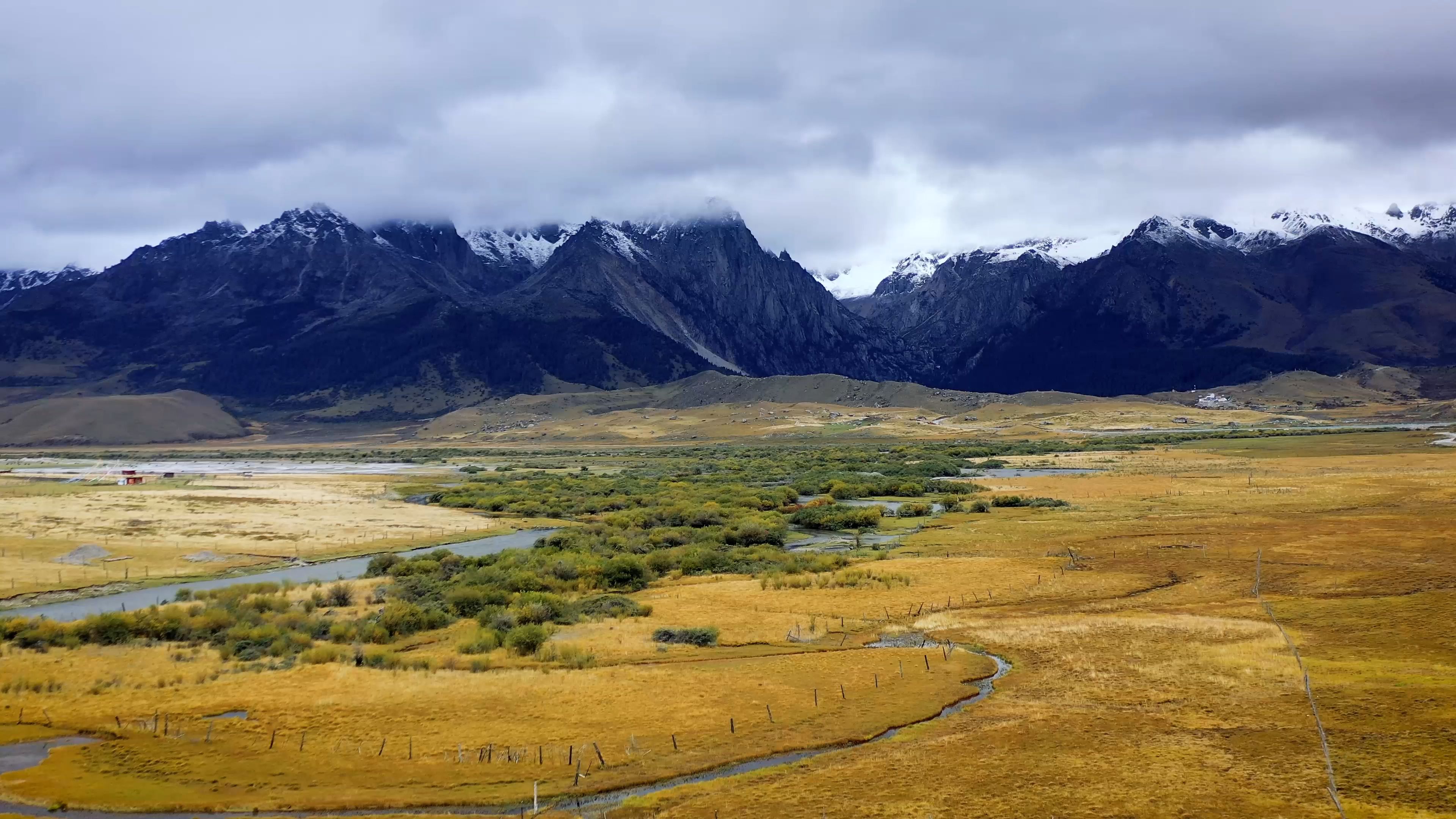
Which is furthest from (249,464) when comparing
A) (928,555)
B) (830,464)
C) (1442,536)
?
(1442,536)

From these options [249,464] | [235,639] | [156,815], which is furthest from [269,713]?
[249,464]

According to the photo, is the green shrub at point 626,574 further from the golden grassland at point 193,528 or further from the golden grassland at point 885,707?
the golden grassland at point 193,528

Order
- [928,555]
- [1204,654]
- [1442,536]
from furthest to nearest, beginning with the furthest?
[928,555]
[1442,536]
[1204,654]

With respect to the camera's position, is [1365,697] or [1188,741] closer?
[1188,741]

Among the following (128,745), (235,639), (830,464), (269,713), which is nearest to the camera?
(128,745)

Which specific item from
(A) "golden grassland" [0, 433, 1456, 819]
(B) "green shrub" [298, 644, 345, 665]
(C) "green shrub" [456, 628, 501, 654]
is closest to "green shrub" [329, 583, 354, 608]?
(A) "golden grassland" [0, 433, 1456, 819]

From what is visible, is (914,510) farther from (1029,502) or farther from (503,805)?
(503,805)

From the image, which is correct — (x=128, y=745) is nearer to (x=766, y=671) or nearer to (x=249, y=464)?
(x=766, y=671)

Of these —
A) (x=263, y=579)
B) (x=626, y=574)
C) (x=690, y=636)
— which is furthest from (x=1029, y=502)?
(x=263, y=579)
